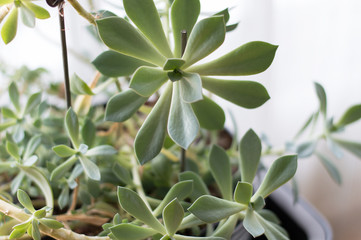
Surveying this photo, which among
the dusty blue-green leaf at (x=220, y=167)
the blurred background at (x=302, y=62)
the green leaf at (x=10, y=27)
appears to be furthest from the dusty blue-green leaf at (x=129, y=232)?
the blurred background at (x=302, y=62)

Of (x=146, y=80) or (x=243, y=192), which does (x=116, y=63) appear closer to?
(x=146, y=80)

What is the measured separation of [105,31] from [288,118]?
2.83 feet

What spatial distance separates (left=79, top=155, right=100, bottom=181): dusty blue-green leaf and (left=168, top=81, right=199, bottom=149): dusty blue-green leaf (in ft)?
0.40

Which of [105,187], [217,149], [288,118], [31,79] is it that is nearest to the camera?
[217,149]

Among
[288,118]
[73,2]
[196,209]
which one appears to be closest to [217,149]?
[196,209]

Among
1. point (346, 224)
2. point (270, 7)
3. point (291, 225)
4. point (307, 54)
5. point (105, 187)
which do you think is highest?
point (270, 7)

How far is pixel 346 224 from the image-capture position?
1.14 meters

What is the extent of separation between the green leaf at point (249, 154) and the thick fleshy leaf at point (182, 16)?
5.1 inches

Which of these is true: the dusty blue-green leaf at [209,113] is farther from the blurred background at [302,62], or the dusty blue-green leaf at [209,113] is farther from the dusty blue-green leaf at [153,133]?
the blurred background at [302,62]

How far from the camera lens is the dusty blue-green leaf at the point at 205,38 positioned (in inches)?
13.7

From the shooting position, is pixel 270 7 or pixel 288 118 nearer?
pixel 270 7

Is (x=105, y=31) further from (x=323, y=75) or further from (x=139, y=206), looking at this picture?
(x=323, y=75)

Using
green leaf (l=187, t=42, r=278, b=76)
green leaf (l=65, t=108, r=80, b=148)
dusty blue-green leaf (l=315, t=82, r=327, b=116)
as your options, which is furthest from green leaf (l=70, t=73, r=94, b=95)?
Result: dusty blue-green leaf (l=315, t=82, r=327, b=116)

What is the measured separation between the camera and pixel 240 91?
1.35ft
